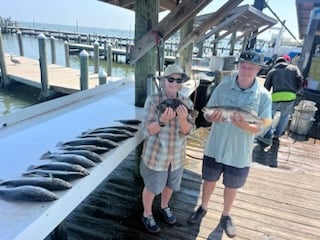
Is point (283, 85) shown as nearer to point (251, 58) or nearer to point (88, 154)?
point (251, 58)

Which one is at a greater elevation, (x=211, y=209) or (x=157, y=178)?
(x=157, y=178)

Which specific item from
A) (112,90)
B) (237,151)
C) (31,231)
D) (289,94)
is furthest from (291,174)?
(31,231)

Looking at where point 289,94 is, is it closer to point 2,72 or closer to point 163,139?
point 163,139

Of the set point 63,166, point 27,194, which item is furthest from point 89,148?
point 27,194

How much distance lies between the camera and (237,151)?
8.16 ft

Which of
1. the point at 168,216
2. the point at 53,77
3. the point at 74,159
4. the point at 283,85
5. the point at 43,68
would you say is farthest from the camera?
the point at 53,77

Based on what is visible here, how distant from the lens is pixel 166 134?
239 centimetres

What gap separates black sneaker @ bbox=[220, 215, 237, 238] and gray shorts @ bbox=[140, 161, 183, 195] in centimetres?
78

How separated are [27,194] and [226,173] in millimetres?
1804

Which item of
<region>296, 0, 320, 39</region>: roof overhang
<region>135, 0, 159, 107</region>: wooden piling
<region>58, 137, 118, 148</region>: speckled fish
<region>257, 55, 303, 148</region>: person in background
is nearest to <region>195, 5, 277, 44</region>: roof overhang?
<region>296, 0, 320, 39</region>: roof overhang

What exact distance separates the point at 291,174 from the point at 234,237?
205cm

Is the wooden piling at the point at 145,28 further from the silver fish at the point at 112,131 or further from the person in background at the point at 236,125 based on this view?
the person in background at the point at 236,125

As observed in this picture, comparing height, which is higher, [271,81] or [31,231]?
[271,81]

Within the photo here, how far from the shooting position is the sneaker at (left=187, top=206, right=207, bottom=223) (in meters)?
2.95
